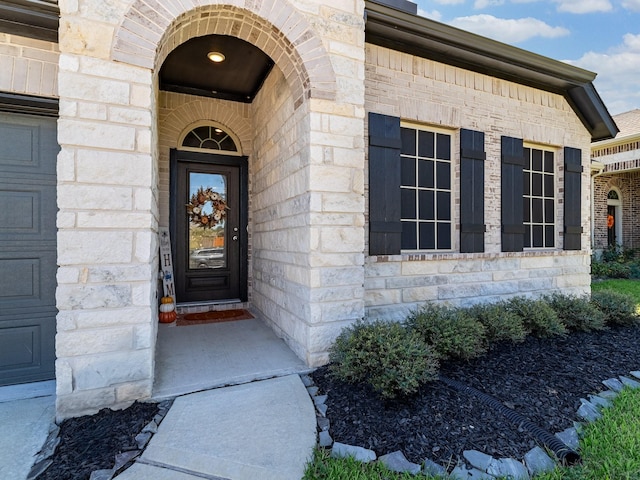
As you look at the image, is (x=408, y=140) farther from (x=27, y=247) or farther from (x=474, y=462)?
(x=27, y=247)

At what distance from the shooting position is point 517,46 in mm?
4195

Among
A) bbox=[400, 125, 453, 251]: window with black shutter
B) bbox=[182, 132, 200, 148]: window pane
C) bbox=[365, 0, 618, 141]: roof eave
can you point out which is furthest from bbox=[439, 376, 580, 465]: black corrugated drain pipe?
bbox=[182, 132, 200, 148]: window pane

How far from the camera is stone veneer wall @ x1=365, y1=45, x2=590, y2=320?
3.81 meters

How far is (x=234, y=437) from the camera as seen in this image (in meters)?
2.00

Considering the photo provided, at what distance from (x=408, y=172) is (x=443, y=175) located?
0.56 meters

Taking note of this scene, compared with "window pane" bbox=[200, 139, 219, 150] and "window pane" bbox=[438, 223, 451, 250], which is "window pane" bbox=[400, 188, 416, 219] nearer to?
"window pane" bbox=[438, 223, 451, 250]

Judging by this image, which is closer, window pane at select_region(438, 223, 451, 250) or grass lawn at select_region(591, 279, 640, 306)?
→ window pane at select_region(438, 223, 451, 250)

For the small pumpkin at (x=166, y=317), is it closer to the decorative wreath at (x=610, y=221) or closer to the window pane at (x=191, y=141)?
the window pane at (x=191, y=141)

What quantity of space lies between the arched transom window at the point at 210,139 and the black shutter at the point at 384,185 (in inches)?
92.0

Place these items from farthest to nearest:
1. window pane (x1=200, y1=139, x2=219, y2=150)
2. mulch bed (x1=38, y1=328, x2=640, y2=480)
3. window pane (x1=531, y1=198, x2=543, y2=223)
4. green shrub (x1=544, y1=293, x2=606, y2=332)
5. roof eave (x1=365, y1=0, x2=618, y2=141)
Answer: window pane (x1=531, y1=198, x2=543, y2=223) → window pane (x1=200, y1=139, x2=219, y2=150) → green shrub (x1=544, y1=293, x2=606, y2=332) → roof eave (x1=365, y1=0, x2=618, y2=141) → mulch bed (x1=38, y1=328, x2=640, y2=480)

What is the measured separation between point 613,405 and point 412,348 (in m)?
1.49

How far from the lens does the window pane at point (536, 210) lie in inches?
198

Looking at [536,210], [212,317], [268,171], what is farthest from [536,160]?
[212,317]

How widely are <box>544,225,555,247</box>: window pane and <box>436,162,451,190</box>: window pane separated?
206 cm
